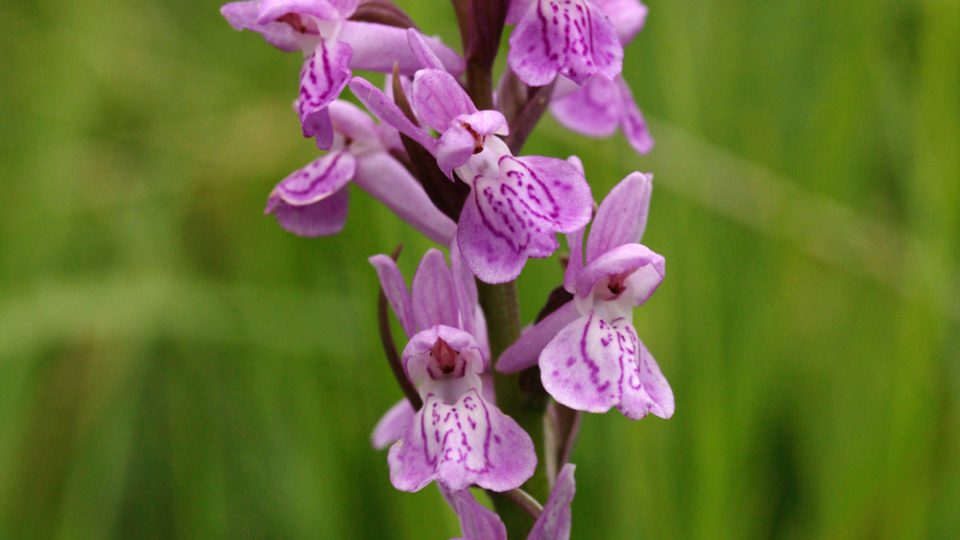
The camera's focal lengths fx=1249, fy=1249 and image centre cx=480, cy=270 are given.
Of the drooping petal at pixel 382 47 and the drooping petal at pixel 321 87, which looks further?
the drooping petal at pixel 382 47

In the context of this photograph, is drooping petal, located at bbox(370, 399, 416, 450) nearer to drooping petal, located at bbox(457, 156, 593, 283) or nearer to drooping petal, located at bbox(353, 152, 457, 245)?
drooping petal, located at bbox(353, 152, 457, 245)

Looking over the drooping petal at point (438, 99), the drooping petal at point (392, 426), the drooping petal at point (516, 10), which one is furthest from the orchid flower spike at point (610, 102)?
the drooping petal at point (392, 426)

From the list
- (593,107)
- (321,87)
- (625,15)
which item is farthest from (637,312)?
(321,87)

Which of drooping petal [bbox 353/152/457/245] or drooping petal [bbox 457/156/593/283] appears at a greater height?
drooping petal [bbox 457/156/593/283]

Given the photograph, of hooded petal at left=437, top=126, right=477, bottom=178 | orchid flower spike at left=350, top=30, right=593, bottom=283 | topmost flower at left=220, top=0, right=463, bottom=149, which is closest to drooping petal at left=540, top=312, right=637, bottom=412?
orchid flower spike at left=350, top=30, right=593, bottom=283

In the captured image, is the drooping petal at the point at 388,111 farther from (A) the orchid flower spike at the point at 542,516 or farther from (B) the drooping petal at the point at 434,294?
(A) the orchid flower spike at the point at 542,516

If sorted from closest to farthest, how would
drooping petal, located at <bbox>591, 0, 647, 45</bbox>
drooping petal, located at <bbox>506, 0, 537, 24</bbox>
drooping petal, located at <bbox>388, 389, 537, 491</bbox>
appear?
drooping petal, located at <bbox>388, 389, 537, 491</bbox> → drooping petal, located at <bbox>506, 0, 537, 24</bbox> → drooping petal, located at <bbox>591, 0, 647, 45</bbox>

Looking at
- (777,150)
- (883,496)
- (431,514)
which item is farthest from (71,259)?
(883,496)

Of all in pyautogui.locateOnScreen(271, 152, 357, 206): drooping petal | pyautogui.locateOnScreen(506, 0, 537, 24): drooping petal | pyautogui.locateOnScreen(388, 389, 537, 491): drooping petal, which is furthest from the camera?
pyautogui.locateOnScreen(271, 152, 357, 206): drooping petal
